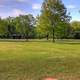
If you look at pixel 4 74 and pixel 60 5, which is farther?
pixel 60 5

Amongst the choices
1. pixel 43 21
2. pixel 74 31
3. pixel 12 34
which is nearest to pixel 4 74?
pixel 43 21

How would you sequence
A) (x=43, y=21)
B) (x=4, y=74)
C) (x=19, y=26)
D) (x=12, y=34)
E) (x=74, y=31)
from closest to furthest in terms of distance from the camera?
1. (x=4, y=74)
2. (x=43, y=21)
3. (x=19, y=26)
4. (x=74, y=31)
5. (x=12, y=34)

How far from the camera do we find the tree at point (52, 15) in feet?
235

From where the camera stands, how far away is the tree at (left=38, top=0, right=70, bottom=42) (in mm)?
71500

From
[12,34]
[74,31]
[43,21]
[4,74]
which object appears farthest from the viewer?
[12,34]

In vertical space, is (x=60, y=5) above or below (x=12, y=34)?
above

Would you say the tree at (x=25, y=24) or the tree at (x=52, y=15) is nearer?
the tree at (x=52, y=15)

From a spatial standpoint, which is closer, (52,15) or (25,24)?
(52,15)

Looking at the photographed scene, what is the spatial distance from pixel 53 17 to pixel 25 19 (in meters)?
50.0

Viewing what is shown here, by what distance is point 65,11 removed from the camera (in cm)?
7281

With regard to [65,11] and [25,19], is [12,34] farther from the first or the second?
[65,11]

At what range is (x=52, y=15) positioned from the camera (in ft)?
236

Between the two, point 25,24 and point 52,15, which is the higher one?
point 52,15

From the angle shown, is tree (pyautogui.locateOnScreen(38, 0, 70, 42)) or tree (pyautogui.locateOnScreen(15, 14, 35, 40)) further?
tree (pyautogui.locateOnScreen(15, 14, 35, 40))
